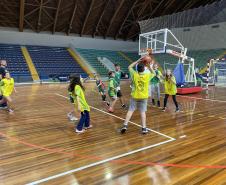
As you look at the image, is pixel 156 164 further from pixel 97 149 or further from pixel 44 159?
pixel 44 159

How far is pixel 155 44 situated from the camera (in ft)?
46.1

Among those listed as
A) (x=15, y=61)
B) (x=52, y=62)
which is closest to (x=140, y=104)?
(x=15, y=61)

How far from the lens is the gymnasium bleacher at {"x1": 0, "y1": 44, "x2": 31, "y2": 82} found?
789 inches

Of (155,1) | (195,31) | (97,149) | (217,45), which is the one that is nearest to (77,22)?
(155,1)

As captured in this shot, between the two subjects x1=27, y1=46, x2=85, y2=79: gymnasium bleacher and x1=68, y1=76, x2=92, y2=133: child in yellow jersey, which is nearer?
x1=68, y1=76, x2=92, y2=133: child in yellow jersey

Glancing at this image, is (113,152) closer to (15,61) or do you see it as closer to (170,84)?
(170,84)

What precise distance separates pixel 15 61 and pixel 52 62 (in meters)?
3.37

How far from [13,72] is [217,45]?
17923 mm

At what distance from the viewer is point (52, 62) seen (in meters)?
23.3

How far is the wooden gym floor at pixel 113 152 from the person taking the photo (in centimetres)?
319

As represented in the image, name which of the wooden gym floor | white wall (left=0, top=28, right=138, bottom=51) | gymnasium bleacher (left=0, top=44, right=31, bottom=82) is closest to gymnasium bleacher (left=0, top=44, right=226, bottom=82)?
gymnasium bleacher (left=0, top=44, right=31, bottom=82)

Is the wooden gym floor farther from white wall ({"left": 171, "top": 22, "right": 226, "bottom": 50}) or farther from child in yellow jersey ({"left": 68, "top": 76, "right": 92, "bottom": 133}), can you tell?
white wall ({"left": 171, "top": 22, "right": 226, "bottom": 50})

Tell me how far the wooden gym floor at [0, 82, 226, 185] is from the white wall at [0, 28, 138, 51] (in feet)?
60.3

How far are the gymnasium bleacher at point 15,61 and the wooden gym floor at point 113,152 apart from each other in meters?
14.4
